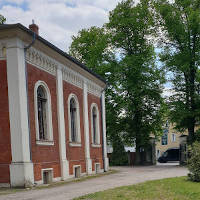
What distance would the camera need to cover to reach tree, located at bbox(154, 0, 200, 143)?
31.0 m

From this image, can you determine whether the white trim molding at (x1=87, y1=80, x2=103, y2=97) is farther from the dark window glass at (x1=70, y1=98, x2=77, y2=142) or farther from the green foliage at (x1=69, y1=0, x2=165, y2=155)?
the green foliage at (x1=69, y1=0, x2=165, y2=155)

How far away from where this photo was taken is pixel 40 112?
52.3ft

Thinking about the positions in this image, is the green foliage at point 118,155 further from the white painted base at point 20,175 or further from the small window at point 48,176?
the white painted base at point 20,175

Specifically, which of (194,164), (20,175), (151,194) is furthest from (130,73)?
(151,194)

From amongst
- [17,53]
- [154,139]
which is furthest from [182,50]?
[17,53]

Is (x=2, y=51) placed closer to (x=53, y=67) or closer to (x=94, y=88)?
(x=53, y=67)

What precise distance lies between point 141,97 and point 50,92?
66.7ft

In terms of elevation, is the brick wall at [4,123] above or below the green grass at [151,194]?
above

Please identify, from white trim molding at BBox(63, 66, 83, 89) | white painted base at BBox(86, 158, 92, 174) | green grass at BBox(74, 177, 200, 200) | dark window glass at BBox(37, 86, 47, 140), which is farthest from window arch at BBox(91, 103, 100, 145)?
green grass at BBox(74, 177, 200, 200)

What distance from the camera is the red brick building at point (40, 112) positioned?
13.5m

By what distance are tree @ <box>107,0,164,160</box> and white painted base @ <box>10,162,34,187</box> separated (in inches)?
880

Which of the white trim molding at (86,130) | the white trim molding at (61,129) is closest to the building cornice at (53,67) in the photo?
the white trim molding at (61,129)

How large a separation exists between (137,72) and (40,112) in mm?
20314

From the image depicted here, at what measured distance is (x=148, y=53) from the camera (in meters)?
36.4
